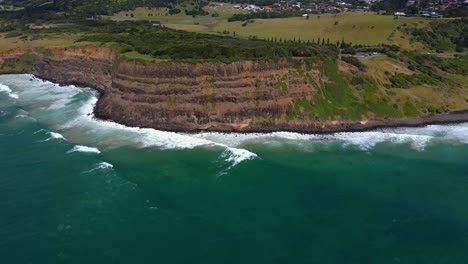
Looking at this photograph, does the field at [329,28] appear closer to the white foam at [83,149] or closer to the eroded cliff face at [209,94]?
the eroded cliff face at [209,94]

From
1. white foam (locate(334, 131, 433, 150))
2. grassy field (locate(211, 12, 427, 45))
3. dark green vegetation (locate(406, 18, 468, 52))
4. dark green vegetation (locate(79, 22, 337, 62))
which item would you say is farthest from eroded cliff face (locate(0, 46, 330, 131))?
dark green vegetation (locate(406, 18, 468, 52))

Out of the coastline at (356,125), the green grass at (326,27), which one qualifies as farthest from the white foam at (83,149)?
the green grass at (326,27)

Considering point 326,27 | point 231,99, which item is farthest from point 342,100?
point 326,27

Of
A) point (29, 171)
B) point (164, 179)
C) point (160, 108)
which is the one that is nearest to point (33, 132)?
point (29, 171)

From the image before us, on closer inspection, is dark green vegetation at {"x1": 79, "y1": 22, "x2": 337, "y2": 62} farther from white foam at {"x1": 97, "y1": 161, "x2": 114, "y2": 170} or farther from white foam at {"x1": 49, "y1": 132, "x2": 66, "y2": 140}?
white foam at {"x1": 97, "y1": 161, "x2": 114, "y2": 170}

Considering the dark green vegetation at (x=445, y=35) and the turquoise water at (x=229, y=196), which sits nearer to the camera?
the turquoise water at (x=229, y=196)
